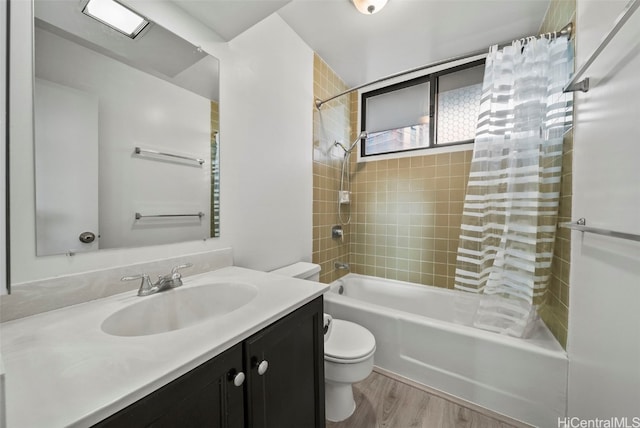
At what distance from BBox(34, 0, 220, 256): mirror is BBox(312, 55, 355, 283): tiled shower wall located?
1.01 meters

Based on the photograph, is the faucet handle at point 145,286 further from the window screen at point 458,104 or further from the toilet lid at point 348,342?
the window screen at point 458,104

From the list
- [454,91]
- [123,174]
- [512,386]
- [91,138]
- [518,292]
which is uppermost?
[454,91]

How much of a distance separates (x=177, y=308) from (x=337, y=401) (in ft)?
3.33

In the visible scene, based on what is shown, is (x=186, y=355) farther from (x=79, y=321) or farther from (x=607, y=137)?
(x=607, y=137)

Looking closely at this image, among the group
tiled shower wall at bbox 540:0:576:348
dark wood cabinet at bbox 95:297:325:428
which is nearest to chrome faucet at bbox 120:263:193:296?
dark wood cabinet at bbox 95:297:325:428

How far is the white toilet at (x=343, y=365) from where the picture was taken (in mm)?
1250

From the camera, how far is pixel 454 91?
2238 mm

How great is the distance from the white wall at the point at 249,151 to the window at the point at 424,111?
2.91 feet

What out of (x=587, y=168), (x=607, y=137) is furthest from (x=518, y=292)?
(x=607, y=137)

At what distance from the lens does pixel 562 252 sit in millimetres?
1319

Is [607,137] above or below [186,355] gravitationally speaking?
above

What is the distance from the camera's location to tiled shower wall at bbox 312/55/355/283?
212 cm

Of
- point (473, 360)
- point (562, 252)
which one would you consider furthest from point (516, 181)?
point (473, 360)

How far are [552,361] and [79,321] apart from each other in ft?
6.68
